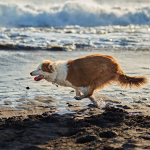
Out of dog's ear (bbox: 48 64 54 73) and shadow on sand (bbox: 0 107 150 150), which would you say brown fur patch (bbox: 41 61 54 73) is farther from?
shadow on sand (bbox: 0 107 150 150)

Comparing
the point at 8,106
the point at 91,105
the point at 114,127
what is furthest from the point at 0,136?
the point at 91,105

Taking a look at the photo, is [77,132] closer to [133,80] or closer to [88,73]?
[88,73]

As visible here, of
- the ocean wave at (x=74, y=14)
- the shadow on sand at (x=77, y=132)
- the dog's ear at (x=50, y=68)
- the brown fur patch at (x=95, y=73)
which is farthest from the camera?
the ocean wave at (x=74, y=14)

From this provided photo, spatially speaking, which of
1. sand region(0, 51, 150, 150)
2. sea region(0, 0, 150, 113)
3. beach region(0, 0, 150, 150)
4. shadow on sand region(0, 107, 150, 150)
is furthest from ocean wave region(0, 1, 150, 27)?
shadow on sand region(0, 107, 150, 150)

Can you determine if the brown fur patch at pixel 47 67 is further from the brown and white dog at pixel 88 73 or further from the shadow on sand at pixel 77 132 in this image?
the shadow on sand at pixel 77 132

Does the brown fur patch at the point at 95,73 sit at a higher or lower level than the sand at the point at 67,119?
higher

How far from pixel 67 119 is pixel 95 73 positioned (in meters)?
1.30

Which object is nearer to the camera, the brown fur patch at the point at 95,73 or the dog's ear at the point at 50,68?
the brown fur patch at the point at 95,73

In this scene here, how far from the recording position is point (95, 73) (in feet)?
18.5

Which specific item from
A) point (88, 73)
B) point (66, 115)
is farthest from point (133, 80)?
point (66, 115)

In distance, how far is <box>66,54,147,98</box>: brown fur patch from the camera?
563 centimetres

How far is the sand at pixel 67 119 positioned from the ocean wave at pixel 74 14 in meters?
32.9

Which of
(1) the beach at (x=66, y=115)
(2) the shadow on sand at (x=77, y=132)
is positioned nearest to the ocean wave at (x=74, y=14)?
(1) the beach at (x=66, y=115)

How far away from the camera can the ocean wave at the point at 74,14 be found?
40.4 m
